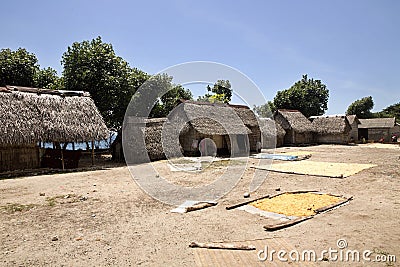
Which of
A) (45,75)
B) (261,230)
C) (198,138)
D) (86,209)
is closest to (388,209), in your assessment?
(261,230)

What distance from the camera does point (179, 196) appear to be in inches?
290

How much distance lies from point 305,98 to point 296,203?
125 ft

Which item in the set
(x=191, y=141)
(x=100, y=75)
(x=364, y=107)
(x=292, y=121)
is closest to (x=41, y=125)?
(x=100, y=75)

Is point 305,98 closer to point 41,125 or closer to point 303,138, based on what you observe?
point 303,138

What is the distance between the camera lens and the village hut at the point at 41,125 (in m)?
11.4

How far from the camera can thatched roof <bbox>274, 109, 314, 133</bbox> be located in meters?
28.1

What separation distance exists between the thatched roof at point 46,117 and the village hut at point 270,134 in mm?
14264

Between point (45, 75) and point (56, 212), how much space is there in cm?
1728

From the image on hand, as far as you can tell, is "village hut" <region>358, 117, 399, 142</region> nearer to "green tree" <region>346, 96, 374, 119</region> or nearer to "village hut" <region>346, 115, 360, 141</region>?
"village hut" <region>346, 115, 360, 141</region>

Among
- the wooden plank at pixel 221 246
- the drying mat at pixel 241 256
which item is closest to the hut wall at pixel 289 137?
the drying mat at pixel 241 256

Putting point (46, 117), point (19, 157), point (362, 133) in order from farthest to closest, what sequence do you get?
point (362, 133)
point (46, 117)
point (19, 157)

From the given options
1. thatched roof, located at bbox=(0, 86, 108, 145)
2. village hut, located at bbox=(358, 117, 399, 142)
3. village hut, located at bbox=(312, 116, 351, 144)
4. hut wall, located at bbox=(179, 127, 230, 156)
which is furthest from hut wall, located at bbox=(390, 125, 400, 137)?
thatched roof, located at bbox=(0, 86, 108, 145)

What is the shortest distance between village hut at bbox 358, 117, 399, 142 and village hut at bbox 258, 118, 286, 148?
14.2 m

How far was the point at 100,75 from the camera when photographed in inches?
681
